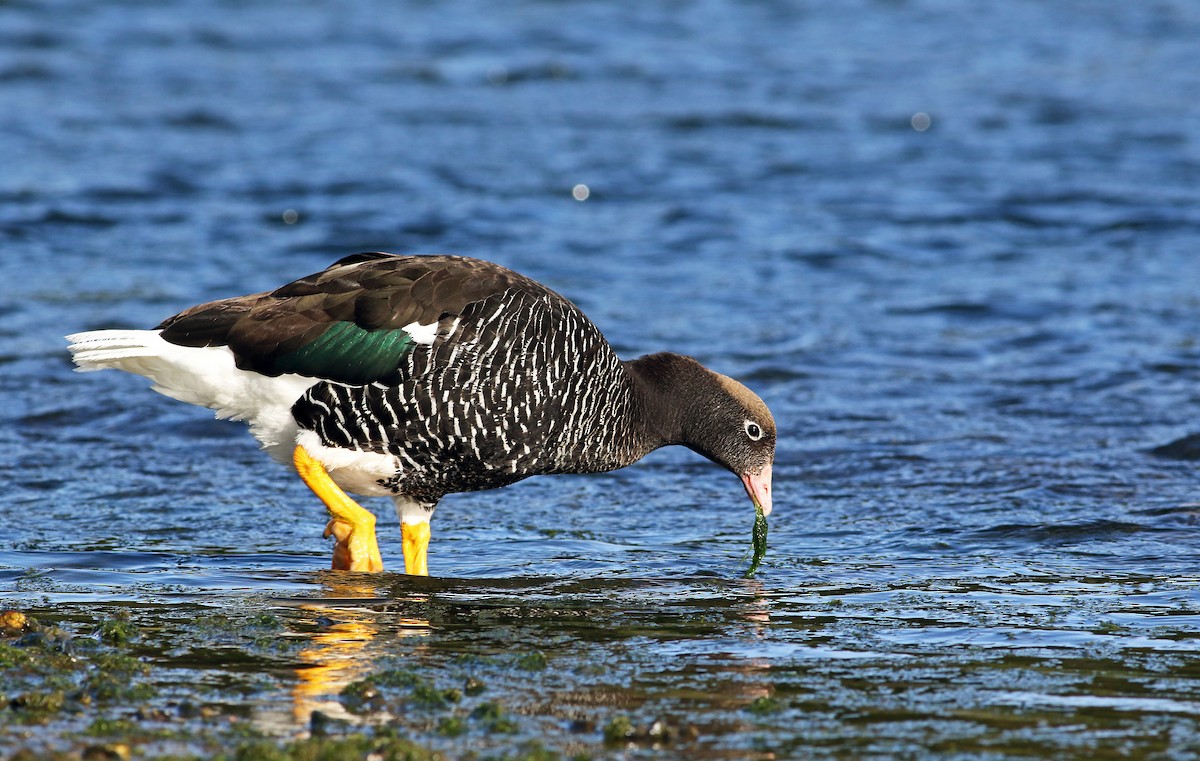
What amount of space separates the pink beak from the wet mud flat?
884mm

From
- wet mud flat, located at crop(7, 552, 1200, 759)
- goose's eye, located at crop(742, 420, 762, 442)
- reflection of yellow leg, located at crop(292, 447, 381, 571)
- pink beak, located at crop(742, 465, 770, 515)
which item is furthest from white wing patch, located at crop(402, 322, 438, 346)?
pink beak, located at crop(742, 465, 770, 515)

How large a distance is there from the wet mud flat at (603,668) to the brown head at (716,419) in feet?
3.38

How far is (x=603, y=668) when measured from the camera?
20.1 feet

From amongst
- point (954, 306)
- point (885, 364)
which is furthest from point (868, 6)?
point (885, 364)

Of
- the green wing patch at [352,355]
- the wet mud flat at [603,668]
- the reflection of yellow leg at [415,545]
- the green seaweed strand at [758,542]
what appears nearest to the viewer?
the wet mud flat at [603,668]

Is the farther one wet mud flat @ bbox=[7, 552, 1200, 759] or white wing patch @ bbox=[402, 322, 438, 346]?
white wing patch @ bbox=[402, 322, 438, 346]

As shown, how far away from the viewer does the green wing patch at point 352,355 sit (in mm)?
7887

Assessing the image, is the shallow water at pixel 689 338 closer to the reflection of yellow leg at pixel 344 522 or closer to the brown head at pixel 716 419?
the reflection of yellow leg at pixel 344 522

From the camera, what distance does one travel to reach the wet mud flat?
205 inches

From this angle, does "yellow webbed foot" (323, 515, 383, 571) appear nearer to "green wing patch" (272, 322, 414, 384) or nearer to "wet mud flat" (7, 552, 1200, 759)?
"wet mud flat" (7, 552, 1200, 759)

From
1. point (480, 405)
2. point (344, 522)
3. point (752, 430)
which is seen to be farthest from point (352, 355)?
point (752, 430)

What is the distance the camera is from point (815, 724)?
5.48 m

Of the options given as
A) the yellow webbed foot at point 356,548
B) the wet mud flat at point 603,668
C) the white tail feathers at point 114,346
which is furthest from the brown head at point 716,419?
the white tail feathers at point 114,346

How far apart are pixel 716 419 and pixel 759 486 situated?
441 millimetres
